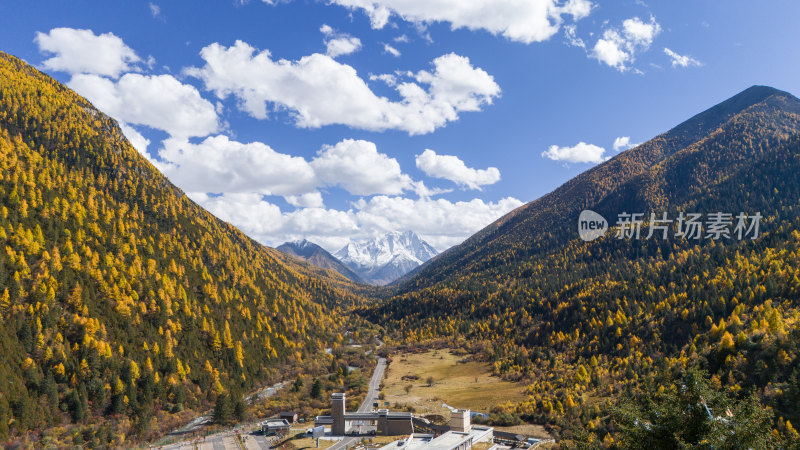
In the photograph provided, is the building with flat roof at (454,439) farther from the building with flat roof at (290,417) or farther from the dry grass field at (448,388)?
the building with flat roof at (290,417)

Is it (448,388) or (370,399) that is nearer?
(370,399)

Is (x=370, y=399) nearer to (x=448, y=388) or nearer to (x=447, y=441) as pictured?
(x=448, y=388)

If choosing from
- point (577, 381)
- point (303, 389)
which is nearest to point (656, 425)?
point (577, 381)

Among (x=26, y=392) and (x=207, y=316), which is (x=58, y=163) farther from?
(x=26, y=392)

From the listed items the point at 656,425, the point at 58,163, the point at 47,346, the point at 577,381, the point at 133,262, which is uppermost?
the point at 58,163

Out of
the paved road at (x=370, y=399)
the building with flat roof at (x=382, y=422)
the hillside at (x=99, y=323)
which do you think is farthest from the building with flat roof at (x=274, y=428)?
the hillside at (x=99, y=323)

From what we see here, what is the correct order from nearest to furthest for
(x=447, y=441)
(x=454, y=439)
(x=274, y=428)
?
(x=447, y=441)
(x=454, y=439)
(x=274, y=428)

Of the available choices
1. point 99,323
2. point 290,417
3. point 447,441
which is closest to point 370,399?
point 290,417

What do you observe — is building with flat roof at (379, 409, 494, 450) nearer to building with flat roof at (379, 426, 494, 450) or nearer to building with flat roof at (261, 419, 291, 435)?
building with flat roof at (379, 426, 494, 450)
